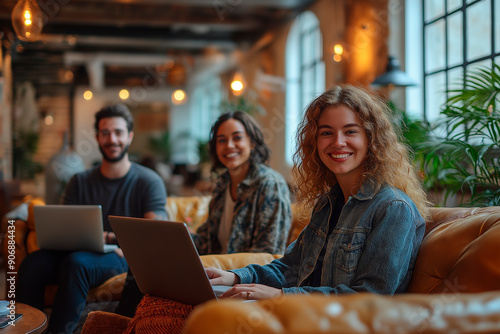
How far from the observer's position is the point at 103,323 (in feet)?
6.24

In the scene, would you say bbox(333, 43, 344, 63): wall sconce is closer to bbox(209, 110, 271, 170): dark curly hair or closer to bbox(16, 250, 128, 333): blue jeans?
bbox(209, 110, 271, 170): dark curly hair

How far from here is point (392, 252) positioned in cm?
143


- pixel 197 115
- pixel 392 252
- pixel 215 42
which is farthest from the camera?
pixel 197 115

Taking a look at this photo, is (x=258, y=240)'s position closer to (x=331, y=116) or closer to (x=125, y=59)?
(x=331, y=116)

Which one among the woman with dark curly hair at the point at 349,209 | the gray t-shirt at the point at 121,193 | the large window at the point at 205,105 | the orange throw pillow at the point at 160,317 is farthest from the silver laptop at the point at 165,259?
the large window at the point at 205,105

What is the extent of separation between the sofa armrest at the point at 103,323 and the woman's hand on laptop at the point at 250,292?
581 millimetres

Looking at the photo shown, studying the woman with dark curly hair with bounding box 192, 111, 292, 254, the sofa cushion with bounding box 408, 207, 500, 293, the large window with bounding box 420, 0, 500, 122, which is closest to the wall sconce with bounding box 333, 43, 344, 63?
the large window with bounding box 420, 0, 500, 122

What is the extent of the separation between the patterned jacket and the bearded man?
0.64 m

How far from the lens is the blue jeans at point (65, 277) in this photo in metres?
2.49

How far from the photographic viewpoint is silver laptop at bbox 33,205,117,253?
259 cm

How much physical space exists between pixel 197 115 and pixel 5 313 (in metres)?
16.1

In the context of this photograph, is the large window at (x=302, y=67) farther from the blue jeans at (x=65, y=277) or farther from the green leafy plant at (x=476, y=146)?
the blue jeans at (x=65, y=277)

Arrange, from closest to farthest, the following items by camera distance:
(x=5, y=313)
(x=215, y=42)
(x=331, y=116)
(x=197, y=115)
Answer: (x=331, y=116), (x=5, y=313), (x=215, y=42), (x=197, y=115)

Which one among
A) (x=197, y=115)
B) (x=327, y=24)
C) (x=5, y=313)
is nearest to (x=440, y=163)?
(x=5, y=313)
